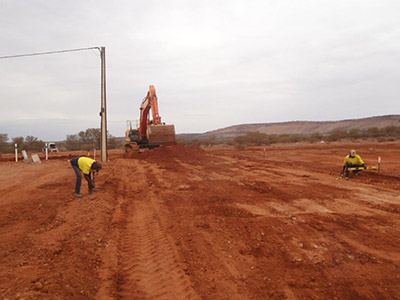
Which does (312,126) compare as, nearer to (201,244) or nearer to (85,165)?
(85,165)

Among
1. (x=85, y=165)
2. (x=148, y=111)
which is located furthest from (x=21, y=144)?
(x=85, y=165)

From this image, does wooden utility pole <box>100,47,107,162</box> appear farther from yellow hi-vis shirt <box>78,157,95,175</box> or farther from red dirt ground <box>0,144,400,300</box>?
yellow hi-vis shirt <box>78,157,95,175</box>

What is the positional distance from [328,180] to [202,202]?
19.5 feet

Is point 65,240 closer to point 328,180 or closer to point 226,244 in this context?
point 226,244

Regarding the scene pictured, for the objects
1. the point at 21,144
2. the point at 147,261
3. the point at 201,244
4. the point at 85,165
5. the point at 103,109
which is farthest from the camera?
the point at 21,144

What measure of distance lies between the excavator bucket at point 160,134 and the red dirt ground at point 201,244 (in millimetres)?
13201

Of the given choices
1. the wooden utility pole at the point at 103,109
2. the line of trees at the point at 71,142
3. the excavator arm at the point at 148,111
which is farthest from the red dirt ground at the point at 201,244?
the line of trees at the point at 71,142

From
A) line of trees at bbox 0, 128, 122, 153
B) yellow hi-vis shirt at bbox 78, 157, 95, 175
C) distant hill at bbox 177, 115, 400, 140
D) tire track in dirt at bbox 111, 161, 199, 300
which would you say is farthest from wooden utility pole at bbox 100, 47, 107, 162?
distant hill at bbox 177, 115, 400, 140

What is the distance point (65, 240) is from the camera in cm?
499

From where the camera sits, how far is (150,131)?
21734 mm

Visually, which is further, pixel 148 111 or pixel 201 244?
pixel 148 111

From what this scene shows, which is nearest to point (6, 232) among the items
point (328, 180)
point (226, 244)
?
point (226, 244)

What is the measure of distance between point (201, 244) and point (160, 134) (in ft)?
58.2

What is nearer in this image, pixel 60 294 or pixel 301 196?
pixel 60 294
